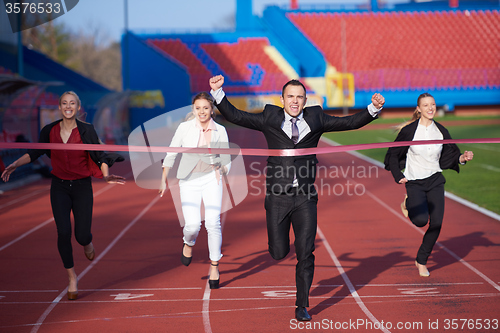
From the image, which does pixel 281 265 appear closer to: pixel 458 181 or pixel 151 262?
pixel 151 262

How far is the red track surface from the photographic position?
5.34m

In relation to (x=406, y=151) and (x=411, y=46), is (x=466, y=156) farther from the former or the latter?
(x=411, y=46)

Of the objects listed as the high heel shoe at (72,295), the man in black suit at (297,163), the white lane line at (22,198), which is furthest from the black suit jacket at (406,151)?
the white lane line at (22,198)

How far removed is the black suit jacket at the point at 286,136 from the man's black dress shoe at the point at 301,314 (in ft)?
3.49

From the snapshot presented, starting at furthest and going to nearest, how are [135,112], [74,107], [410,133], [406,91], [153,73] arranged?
[406,91], [153,73], [135,112], [410,133], [74,107]

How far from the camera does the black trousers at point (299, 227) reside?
17.0 feet

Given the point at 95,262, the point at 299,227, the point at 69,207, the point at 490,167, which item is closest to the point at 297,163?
the point at 299,227

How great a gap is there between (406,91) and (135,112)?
23.2 m

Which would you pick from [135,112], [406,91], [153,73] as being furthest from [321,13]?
[135,112]

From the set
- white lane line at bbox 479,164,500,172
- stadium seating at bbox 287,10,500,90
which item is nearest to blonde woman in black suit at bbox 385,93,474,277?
white lane line at bbox 479,164,500,172

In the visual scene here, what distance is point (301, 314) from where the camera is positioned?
5172mm

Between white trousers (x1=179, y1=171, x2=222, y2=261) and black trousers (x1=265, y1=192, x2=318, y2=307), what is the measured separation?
107 cm

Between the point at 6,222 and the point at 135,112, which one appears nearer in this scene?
the point at 6,222

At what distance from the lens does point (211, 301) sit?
5.93 meters
